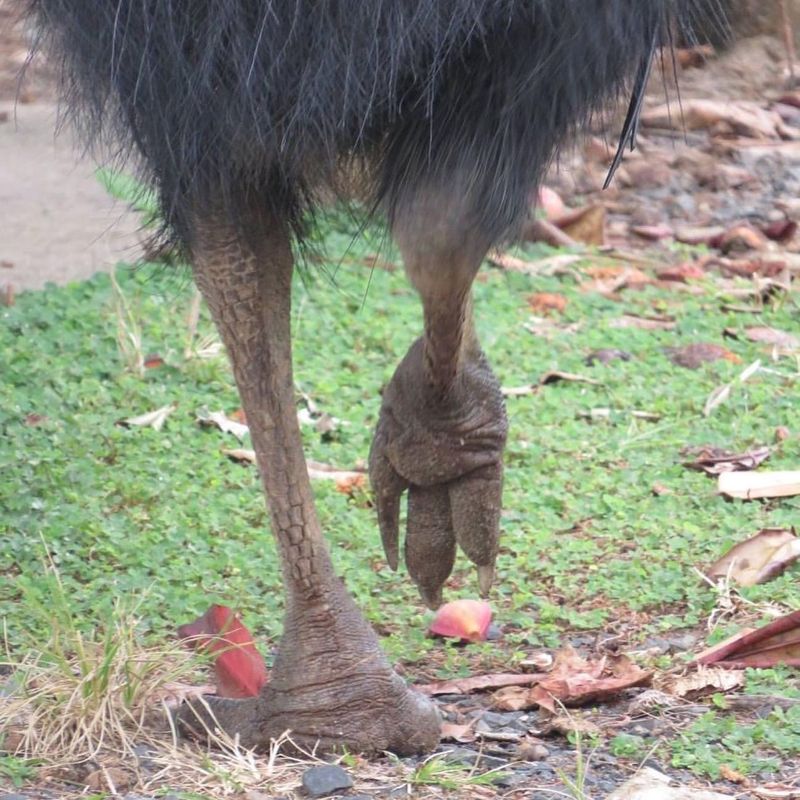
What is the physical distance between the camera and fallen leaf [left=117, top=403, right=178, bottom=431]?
4316 mm

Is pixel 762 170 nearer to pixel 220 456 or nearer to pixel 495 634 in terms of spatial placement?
pixel 220 456

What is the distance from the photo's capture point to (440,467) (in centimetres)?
311

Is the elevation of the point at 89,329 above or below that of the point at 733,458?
above

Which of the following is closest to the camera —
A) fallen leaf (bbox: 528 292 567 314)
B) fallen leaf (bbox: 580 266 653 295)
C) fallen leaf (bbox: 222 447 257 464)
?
fallen leaf (bbox: 222 447 257 464)

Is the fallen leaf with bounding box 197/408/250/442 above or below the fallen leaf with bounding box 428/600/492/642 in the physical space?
above

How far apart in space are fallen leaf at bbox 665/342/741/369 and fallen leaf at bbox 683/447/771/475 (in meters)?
0.73

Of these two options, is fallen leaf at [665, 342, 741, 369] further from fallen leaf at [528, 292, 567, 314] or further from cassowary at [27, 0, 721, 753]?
cassowary at [27, 0, 721, 753]

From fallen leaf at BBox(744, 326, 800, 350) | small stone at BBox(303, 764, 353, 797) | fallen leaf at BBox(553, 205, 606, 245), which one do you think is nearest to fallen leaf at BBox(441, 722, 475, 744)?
small stone at BBox(303, 764, 353, 797)

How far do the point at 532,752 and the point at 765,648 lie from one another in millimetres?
584

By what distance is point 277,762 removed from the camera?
2.61 meters

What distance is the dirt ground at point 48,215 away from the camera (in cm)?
546

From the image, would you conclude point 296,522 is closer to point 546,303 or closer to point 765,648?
point 765,648

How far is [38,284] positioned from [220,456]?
1.47 meters

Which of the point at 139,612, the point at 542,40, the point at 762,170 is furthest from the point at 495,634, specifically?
the point at 762,170
